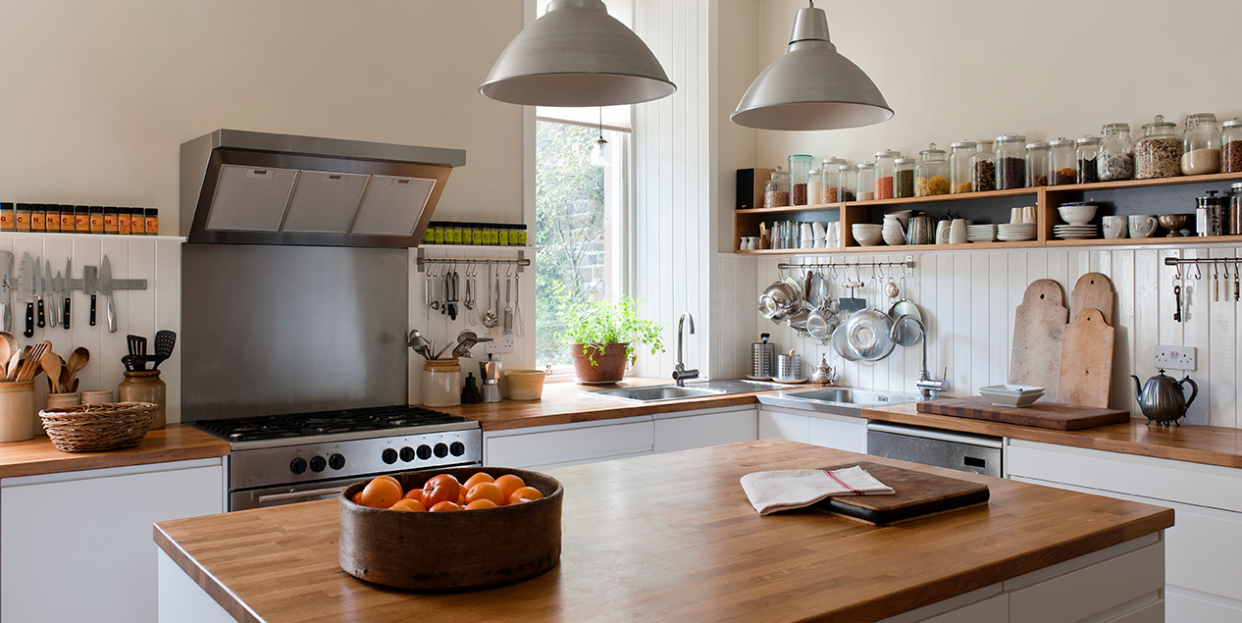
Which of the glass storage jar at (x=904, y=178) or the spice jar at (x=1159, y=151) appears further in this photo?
the glass storage jar at (x=904, y=178)

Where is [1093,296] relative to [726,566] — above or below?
above

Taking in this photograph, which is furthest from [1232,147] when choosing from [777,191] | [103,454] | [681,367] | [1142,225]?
[103,454]

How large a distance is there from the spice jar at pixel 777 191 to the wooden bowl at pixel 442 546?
3.54 m

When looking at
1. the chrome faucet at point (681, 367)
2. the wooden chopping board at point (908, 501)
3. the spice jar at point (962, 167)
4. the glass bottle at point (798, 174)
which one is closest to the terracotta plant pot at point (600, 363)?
the chrome faucet at point (681, 367)

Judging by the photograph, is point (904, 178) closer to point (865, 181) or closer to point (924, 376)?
Answer: point (865, 181)

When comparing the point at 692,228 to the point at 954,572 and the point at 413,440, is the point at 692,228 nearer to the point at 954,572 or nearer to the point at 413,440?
the point at 413,440

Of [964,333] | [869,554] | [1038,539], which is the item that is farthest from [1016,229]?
[869,554]

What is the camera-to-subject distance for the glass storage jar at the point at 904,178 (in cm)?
424

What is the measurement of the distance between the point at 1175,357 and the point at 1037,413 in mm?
624

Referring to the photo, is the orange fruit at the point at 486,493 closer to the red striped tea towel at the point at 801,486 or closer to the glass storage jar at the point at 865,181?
the red striped tea towel at the point at 801,486

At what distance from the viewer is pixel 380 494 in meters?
1.61

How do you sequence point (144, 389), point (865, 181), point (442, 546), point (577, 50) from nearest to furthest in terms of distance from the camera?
point (442, 546)
point (577, 50)
point (144, 389)
point (865, 181)

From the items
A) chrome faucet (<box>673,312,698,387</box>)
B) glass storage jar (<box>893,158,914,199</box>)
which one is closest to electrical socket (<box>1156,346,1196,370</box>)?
glass storage jar (<box>893,158,914,199</box>)

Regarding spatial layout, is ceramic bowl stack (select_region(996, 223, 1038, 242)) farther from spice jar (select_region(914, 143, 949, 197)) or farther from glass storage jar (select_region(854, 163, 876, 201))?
glass storage jar (select_region(854, 163, 876, 201))
